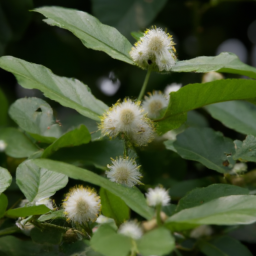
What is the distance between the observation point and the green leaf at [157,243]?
448 millimetres

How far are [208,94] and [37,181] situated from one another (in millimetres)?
378

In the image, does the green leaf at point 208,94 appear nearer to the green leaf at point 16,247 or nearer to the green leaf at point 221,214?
the green leaf at point 221,214

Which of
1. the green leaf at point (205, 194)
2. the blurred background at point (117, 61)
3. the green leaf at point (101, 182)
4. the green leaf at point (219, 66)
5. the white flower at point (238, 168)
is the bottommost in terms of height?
the green leaf at point (101, 182)

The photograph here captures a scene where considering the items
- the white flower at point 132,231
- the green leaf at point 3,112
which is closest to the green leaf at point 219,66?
the white flower at point 132,231

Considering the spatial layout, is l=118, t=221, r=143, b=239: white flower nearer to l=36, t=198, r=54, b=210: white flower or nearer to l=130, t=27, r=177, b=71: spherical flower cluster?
l=36, t=198, r=54, b=210: white flower

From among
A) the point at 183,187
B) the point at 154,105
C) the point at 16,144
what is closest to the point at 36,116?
the point at 16,144

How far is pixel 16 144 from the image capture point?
3.09 feet

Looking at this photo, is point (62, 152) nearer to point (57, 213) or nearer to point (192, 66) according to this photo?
point (57, 213)

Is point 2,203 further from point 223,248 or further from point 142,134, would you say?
point 223,248

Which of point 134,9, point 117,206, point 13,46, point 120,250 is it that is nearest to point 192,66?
point 117,206

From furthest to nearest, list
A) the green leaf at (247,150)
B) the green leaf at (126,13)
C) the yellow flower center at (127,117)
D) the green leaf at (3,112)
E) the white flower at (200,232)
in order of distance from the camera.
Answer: the green leaf at (126,13) → the green leaf at (3,112) → the white flower at (200,232) → the green leaf at (247,150) → the yellow flower center at (127,117)

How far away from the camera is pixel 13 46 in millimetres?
1478

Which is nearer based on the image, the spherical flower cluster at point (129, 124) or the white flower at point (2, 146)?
the spherical flower cluster at point (129, 124)

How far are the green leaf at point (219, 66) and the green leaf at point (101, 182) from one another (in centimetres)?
33
